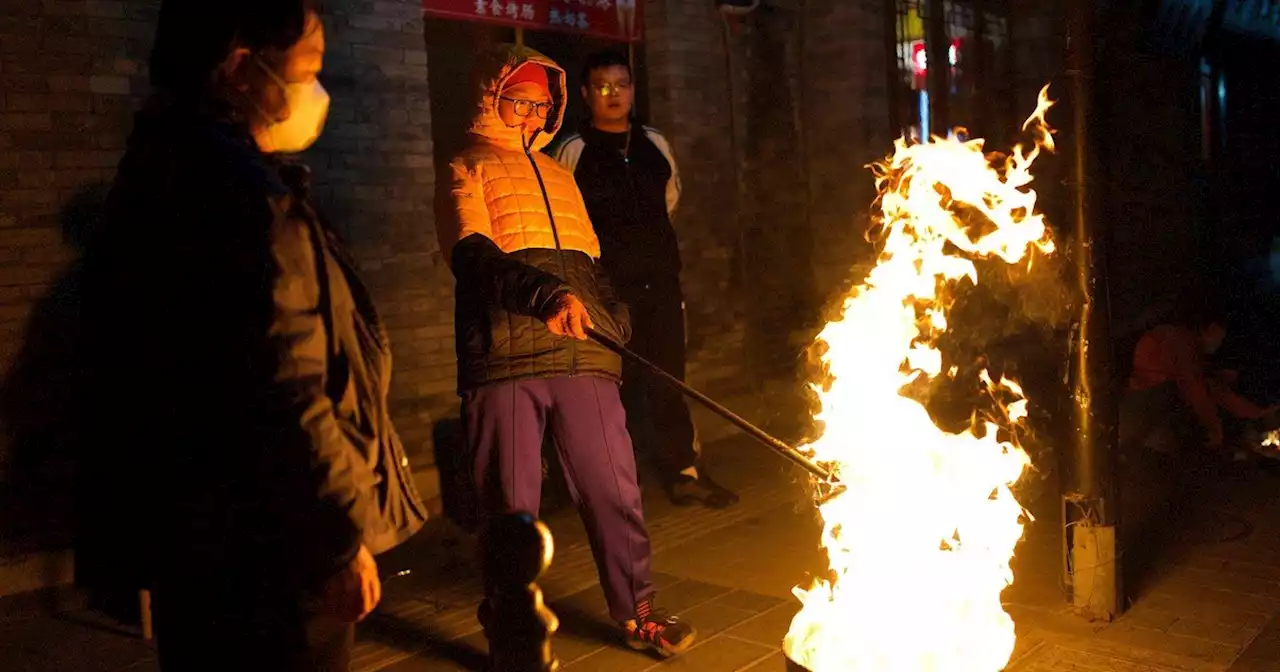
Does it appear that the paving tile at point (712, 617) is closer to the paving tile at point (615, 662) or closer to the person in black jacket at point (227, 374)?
the paving tile at point (615, 662)

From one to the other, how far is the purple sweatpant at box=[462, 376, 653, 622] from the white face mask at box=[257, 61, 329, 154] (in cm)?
209

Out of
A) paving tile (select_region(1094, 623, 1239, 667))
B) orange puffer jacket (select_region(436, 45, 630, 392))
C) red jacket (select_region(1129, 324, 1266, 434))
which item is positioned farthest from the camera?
red jacket (select_region(1129, 324, 1266, 434))

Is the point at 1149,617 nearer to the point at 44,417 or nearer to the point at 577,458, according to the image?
the point at 577,458

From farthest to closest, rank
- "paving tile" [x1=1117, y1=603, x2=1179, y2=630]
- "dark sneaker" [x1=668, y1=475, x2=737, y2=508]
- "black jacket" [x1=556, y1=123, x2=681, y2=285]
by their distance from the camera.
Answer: "dark sneaker" [x1=668, y1=475, x2=737, y2=508] → "black jacket" [x1=556, y1=123, x2=681, y2=285] → "paving tile" [x1=1117, y1=603, x2=1179, y2=630]

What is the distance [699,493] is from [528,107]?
403 centimetres

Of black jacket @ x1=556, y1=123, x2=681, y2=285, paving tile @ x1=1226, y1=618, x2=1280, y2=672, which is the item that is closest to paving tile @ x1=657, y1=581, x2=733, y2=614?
black jacket @ x1=556, y1=123, x2=681, y2=285

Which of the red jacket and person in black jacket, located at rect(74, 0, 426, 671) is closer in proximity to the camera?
person in black jacket, located at rect(74, 0, 426, 671)

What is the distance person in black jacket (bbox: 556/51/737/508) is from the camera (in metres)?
7.28

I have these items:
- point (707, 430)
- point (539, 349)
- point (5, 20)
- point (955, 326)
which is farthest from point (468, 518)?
point (955, 326)

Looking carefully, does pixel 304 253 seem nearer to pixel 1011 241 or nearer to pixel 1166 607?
pixel 1011 241

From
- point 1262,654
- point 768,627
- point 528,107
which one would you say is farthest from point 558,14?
point 1262,654

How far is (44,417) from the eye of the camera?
630cm

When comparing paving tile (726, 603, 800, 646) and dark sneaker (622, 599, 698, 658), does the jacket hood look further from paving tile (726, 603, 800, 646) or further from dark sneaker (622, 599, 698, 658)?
paving tile (726, 603, 800, 646)

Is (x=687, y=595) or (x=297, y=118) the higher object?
(x=297, y=118)
